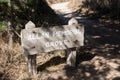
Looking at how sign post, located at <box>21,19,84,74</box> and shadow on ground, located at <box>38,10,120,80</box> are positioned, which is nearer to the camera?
sign post, located at <box>21,19,84,74</box>

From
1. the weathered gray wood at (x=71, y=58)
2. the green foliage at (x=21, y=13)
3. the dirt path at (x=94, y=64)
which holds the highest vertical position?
the green foliage at (x=21, y=13)

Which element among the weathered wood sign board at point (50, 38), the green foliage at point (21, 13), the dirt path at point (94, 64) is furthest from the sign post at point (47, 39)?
the green foliage at point (21, 13)

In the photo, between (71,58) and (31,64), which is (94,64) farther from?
(31,64)

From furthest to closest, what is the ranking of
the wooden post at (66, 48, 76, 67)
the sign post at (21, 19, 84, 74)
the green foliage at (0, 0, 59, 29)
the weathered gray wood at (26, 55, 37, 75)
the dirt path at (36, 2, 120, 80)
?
the green foliage at (0, 0, 59, 29) → the wooden post at (66, 48, 76, 67) → the dirt path at (36, 2, 120, 80) → the weathered gray wood at (26, 55, 37, 75) → the sign post at (21, 19, 84, 74)

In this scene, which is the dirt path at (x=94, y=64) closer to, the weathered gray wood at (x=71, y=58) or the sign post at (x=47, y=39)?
the weathered gray wood at (x=71, y=58)

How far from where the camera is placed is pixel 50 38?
19.9ft

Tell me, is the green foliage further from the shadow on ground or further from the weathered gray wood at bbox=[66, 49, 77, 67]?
the weathered gray wood at bbox=[66, 49, 77, 67]

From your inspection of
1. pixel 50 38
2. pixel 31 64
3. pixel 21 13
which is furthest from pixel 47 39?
pixel 21 13

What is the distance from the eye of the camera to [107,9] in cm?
1544

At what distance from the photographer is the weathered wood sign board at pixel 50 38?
583cm

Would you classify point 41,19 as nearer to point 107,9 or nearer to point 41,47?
point 41,47

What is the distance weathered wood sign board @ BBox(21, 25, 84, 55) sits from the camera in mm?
5828

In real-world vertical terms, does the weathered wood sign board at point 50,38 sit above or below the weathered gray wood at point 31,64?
above

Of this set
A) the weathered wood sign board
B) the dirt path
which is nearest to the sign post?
the weathered wood sign board
